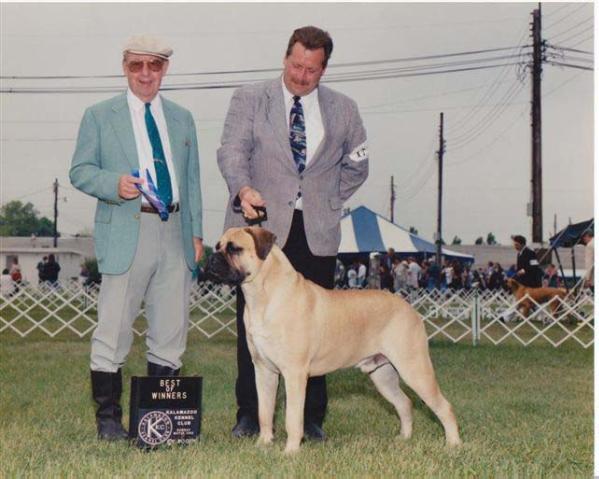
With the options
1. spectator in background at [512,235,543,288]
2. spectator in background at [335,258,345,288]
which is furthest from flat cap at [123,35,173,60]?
spectator in background at [335,258,345,288]

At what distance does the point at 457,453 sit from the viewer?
4438 millimetres

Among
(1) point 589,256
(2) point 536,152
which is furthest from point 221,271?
(2) point 536,152

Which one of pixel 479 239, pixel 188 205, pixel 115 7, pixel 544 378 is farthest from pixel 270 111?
pixel 479 239

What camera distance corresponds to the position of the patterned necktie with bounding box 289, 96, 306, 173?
489cm

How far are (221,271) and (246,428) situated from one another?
51.8 inches

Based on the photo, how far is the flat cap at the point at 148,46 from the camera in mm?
4523

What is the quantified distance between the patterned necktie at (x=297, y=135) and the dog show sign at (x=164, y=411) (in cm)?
137

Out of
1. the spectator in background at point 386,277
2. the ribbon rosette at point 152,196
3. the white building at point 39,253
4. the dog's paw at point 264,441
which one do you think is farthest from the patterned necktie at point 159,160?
the white building at point 39,253

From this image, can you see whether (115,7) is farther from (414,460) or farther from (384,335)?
(414,460)

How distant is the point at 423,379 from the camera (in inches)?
186

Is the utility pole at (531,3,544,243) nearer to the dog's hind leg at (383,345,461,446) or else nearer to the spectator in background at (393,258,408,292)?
the spectator in background at (393,258,408,292)

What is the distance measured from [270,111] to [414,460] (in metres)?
2.08

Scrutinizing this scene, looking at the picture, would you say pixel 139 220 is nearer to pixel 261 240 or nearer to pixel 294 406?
pixel 261 240

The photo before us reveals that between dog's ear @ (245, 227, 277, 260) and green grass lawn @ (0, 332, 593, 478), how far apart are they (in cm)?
101
